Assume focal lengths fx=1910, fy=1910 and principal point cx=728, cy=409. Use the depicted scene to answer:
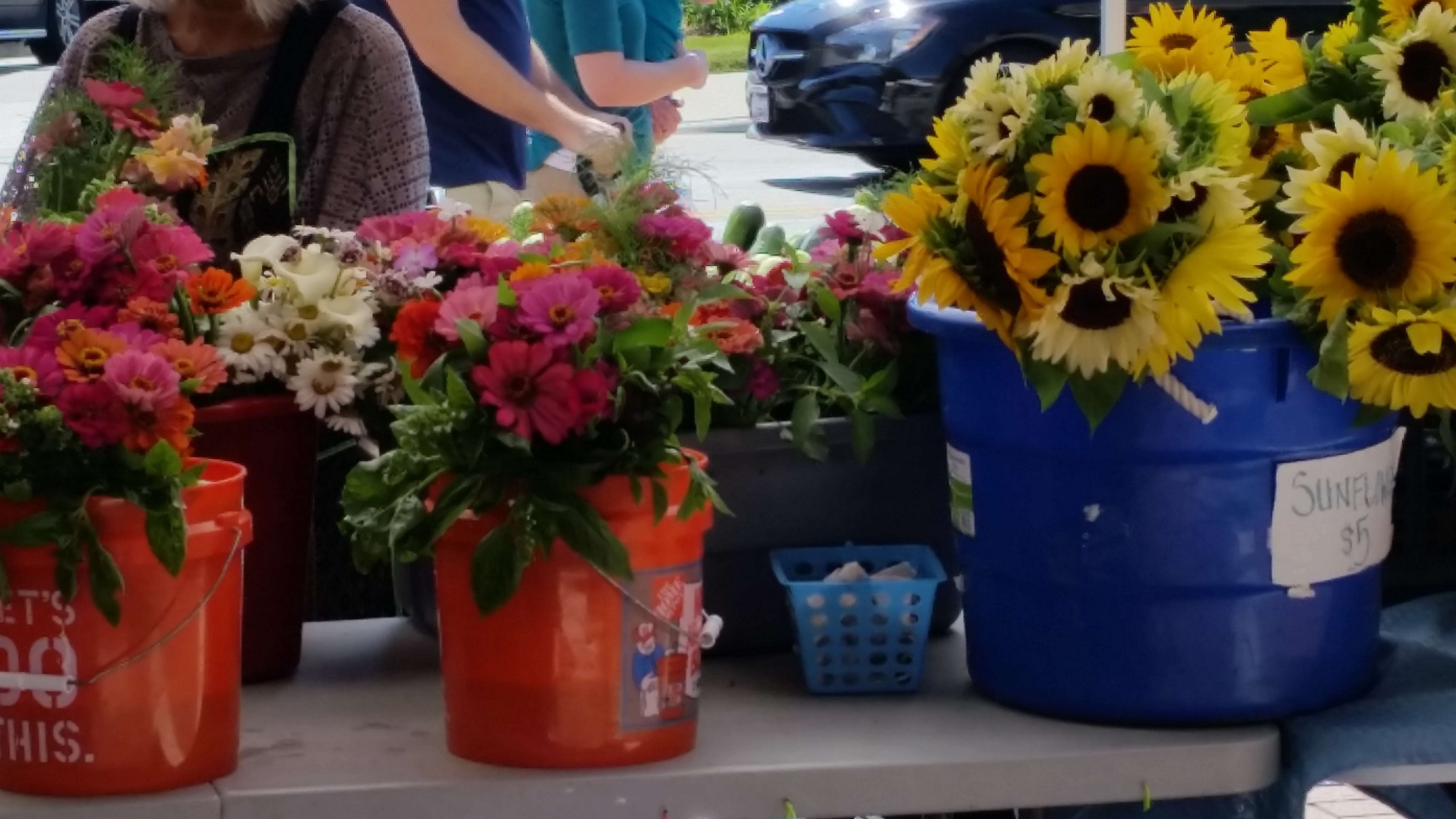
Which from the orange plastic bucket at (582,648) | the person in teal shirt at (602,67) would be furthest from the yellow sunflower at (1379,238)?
the person in teal shirt at (602,67)

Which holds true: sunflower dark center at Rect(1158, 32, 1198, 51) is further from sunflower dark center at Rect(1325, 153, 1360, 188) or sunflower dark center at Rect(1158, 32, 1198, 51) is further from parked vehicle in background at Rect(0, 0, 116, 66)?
parked vehicle in background at Rect(0, 0, 116, 66)

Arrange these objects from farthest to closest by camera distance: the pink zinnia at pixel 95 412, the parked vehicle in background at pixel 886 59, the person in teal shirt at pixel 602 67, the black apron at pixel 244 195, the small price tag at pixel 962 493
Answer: the parked vehicle in background at pixel 886 59 → the person in teal shirt at pixel 602 67 → the black apron at pixel 244 195 → the small price tag at pixel 962 493 → the pink zinnia at pixel 95 412

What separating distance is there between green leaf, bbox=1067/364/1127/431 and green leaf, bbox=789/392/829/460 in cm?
25

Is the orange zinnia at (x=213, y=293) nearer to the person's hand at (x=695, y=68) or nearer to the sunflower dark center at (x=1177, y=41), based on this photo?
the sunflower dark center at (x=1177, y=41)

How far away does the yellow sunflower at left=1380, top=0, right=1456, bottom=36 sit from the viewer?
4.37ft

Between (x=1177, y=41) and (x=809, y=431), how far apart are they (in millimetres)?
389

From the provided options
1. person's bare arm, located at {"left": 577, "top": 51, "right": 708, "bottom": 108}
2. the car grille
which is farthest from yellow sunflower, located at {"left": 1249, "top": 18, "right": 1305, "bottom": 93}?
the car grille

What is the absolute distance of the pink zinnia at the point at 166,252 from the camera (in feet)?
4.19

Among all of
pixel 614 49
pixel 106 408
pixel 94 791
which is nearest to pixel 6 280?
pixel 106 408

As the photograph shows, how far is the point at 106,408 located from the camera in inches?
43.4

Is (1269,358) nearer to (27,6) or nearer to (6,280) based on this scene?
(6,280)

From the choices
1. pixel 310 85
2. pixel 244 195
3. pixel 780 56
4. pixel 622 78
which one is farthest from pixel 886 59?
pixel 244 195

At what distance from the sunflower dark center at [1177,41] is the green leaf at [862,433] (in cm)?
34

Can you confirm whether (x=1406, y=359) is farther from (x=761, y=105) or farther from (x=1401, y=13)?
(x=761, y=105)
